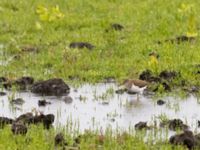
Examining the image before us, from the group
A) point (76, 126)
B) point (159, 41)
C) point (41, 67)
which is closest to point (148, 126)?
point (76, 126)

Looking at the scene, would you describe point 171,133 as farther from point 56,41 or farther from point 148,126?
point 56,41

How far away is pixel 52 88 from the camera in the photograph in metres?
10.7

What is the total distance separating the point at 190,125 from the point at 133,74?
2746 mm

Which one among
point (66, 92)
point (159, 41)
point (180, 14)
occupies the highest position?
point (180, 14)

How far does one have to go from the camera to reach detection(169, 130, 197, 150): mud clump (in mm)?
8055

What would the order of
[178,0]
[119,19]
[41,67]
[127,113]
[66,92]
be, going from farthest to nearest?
1. [178,0]
2. [119,19]
3. [41,67]
4. [66,92]
5. [127,113]

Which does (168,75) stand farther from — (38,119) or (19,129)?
(19,129)

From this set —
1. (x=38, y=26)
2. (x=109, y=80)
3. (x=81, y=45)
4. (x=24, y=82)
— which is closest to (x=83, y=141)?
(x=24, y=82)

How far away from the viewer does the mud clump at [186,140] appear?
8055mm

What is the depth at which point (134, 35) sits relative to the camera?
14.9 metres

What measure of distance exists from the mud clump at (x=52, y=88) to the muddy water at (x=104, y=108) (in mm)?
94

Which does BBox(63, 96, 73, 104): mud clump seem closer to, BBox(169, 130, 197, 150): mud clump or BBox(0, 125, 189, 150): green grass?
BBox(0, 125, 189, 150): green grass

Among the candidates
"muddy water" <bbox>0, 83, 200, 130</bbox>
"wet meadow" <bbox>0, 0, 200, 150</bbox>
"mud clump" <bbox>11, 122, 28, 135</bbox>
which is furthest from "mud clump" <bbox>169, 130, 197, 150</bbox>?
"mud clump" <bbox>11, 122, 28, 135</bbox>

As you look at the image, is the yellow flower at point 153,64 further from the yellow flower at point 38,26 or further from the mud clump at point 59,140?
the yellow flower at point 38,26
